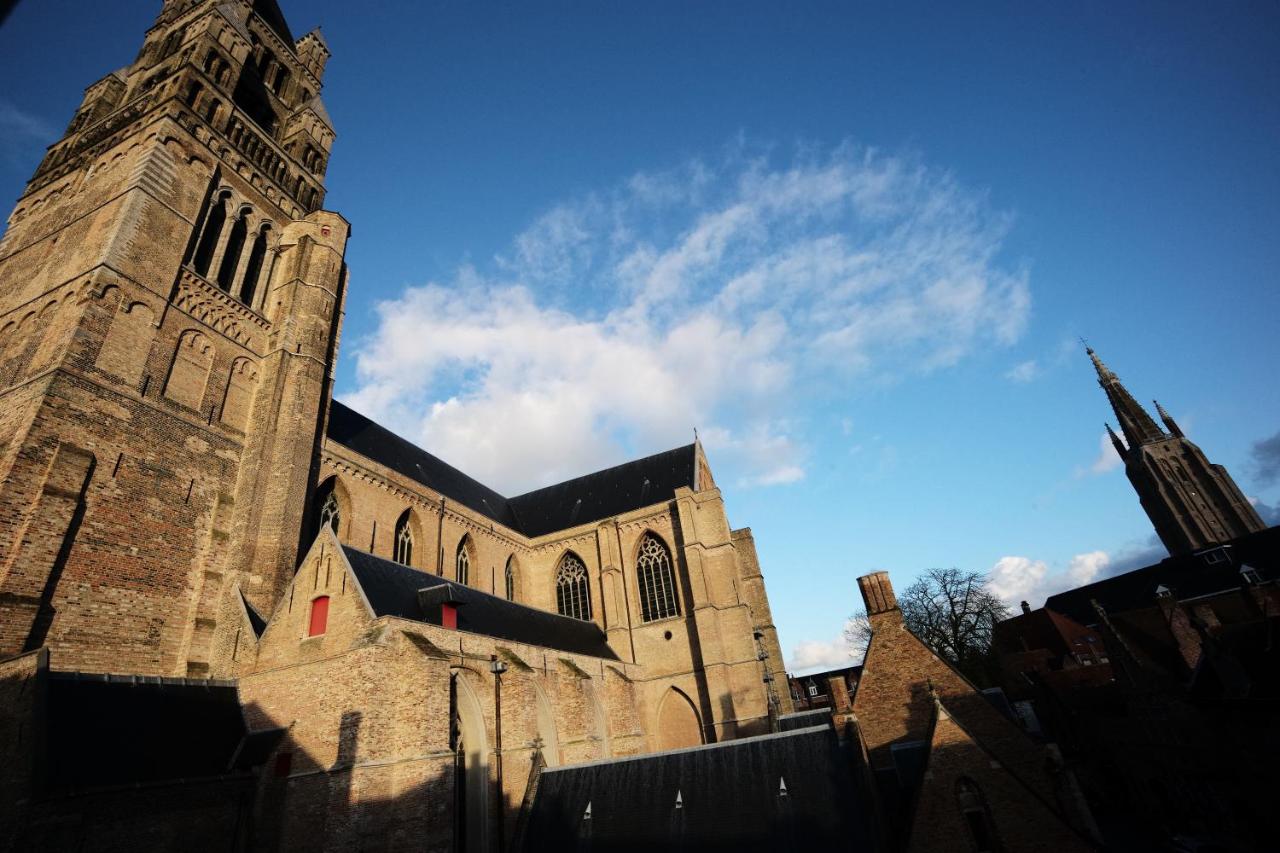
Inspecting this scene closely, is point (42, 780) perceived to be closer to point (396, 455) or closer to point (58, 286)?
point (58, 286)

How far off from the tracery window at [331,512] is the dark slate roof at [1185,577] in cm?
3394

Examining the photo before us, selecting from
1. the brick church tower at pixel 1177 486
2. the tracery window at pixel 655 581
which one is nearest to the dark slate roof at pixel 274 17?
the tracery window at pixel 655 581

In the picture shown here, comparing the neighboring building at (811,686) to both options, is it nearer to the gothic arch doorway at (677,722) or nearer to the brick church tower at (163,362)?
the gothic arch doorway at (677,722)

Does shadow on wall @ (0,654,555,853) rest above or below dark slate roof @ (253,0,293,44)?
below

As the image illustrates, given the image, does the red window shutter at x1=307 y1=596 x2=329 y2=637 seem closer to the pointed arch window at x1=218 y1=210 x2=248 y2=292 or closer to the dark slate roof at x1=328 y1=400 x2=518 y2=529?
the dark slate roof at x1=328 y1=400 x2=518 y2=529

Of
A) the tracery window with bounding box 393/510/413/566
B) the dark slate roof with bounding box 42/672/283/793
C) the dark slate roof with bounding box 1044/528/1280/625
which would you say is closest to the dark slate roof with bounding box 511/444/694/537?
the tracery window with bounding box 393/510/413/566

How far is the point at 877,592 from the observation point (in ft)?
44.7

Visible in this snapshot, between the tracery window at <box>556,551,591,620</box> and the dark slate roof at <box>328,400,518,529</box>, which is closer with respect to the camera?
the dark slate roof at <box>328,400,518,529</box>

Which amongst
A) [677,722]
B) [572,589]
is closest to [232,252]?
[572,589]

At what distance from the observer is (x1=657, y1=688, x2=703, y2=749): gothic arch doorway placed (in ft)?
82.3

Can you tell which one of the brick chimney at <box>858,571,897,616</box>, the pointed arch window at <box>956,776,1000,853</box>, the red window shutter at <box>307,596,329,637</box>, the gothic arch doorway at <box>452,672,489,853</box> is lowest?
the pointed arch window at <box>956,776,1000,853</box>

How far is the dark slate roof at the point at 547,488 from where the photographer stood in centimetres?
2701

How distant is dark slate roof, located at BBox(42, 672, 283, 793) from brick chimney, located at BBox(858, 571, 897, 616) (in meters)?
13.2

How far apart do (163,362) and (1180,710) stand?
31.7m
